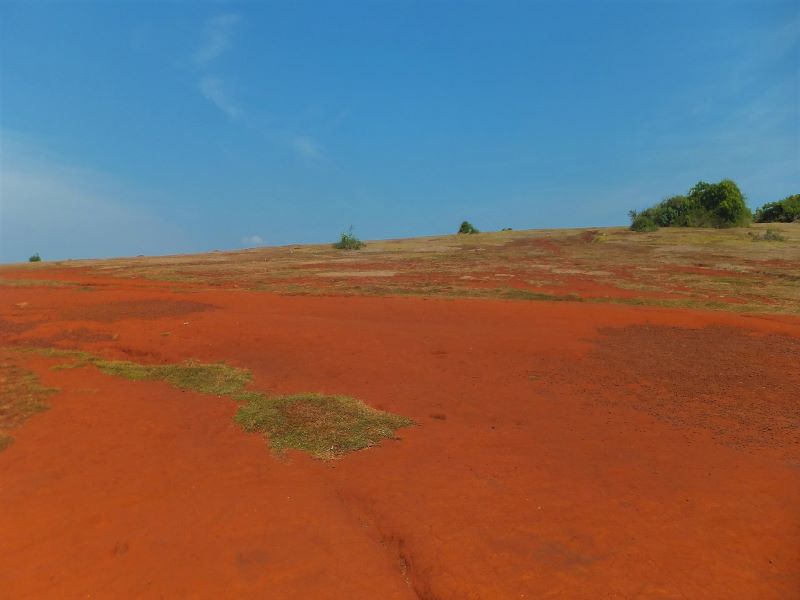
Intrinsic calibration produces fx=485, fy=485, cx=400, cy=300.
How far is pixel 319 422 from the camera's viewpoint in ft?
26.2

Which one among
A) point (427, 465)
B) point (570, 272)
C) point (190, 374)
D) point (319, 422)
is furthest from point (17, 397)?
point (570, 272)

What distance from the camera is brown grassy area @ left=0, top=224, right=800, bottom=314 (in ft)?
69.1

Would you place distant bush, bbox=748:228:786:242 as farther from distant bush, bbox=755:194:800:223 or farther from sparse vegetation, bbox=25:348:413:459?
sparse vegetation, bbox=25:348:413:459

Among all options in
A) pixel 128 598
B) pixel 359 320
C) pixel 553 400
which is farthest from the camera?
pixel 359 320

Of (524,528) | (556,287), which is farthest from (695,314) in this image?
(524,528)

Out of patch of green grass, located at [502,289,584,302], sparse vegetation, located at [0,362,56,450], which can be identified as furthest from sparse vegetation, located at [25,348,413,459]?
patch of green grass, located at [502,289,584,302]

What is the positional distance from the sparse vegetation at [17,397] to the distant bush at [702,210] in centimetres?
5306

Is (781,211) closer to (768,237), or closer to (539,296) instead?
(768,237)

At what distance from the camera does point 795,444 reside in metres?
7.27

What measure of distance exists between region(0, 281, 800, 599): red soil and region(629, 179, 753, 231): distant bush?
45.3 metres

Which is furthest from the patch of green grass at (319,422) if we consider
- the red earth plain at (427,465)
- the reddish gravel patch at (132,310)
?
the reddish gravel patch at (132,310)

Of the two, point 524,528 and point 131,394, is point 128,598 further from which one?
point 131,394

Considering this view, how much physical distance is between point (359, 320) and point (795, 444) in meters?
11.9

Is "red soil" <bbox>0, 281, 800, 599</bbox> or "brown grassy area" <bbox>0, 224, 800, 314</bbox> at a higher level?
"brown grassy area" <bbox>0, 224, 800, 314</bbox>
